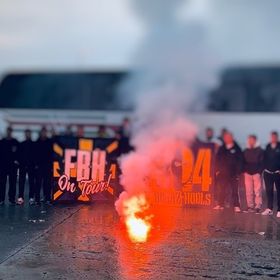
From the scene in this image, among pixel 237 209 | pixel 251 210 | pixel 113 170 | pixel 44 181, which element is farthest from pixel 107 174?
pixel 251 210

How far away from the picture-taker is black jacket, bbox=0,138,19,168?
31.5 ft

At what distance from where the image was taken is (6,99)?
53.0 feet

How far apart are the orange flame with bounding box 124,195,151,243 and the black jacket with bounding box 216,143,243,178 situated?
1.67 meters

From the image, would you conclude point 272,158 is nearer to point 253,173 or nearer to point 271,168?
point 271,168

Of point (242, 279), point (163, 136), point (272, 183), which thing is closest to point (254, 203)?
point (272, 183)

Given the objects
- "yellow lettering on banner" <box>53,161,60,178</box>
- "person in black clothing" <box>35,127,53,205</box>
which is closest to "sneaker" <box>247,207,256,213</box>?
"yellow lettering on banner" <box>53,161,60,178</box>

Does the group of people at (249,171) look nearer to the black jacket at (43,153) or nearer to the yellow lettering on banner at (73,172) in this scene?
the yellow lettering on banner at (73,172)

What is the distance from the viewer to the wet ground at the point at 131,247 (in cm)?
560

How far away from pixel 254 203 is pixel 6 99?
381 inches

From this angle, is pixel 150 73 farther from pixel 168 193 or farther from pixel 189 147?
pixel 168 193

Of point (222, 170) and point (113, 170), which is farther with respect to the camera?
point (113, 170)

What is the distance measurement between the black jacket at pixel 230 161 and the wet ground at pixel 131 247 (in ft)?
2.94

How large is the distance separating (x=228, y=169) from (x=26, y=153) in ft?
13.2

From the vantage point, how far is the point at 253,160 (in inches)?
372
